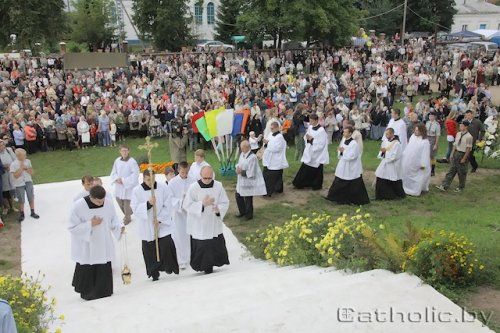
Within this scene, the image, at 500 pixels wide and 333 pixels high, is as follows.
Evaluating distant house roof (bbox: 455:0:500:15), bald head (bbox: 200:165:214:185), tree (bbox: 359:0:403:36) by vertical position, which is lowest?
bald head (bbox: 200:165:214:185)

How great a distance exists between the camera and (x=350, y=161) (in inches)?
417

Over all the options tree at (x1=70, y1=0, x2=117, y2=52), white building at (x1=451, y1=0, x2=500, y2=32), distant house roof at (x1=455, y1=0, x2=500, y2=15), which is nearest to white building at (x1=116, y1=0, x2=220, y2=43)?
tree at (x1=70, y1=0, x2=117, y2=52)

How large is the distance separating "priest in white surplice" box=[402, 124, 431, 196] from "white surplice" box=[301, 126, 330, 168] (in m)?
1.72

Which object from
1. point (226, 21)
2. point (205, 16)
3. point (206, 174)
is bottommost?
point (206, 174)

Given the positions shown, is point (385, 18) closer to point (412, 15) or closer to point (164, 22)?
point (412, 15)

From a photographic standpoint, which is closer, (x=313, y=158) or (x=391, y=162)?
(x=391, y=162)

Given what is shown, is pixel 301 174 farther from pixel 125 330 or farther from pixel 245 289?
pixel 125 330

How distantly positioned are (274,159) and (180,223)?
3.34 meters

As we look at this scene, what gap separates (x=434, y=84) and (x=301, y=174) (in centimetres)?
1892

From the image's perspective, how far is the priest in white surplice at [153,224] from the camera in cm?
749

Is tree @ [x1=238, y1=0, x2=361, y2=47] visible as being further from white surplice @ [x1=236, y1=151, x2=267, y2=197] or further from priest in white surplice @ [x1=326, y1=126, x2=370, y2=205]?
white surplice @ [x1=236, y1=151, x2=267, y2=197]

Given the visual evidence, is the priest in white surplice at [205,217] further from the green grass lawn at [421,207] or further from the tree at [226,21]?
the tree at [226,21]

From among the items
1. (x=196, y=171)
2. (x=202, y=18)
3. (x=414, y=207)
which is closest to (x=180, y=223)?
(x=196, y=171)

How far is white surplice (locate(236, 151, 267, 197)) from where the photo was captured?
32.2 ft
